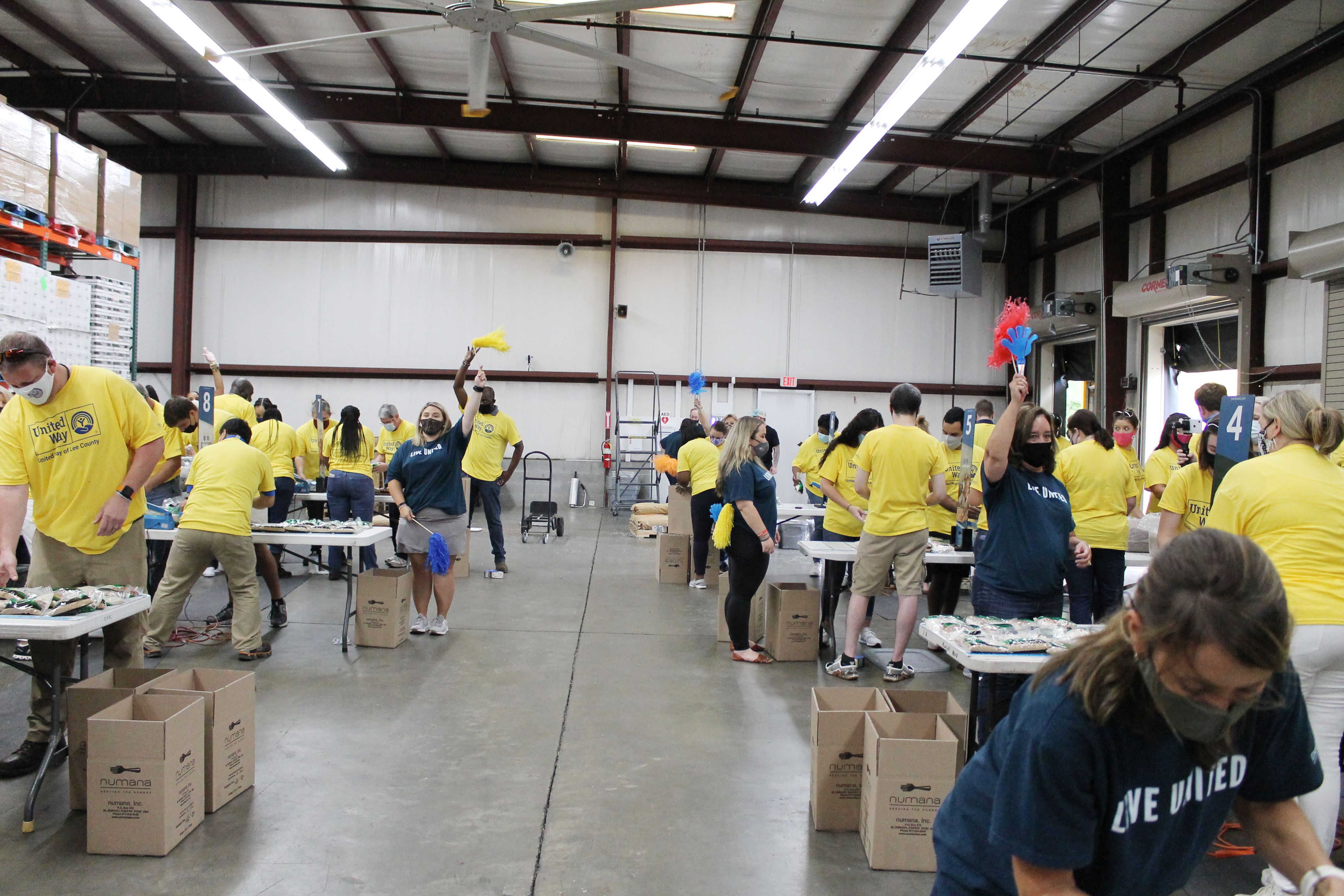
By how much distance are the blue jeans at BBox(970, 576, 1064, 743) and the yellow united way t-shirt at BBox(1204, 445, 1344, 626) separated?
929 millimetres

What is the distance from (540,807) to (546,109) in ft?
31.8

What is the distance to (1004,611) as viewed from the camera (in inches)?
136

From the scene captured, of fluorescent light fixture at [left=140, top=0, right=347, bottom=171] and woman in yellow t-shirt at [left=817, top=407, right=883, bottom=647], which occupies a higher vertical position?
fluorescent light fixture at [left=140, top=0, right=347, bottom=171]

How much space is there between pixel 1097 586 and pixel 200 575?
514 centimetres

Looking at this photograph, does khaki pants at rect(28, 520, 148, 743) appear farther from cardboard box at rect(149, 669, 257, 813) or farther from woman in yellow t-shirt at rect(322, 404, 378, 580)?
woman in yellow t-shirt at rect(322, 404, 378, 580)

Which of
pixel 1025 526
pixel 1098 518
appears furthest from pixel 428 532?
pixel 1098 518

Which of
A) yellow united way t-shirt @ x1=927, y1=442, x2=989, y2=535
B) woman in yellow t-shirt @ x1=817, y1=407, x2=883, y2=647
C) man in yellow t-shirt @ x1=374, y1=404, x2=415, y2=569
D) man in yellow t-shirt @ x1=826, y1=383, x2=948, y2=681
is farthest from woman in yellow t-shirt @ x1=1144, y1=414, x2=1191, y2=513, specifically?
man in yellow t-shirt @ x1=374, y1=404, x2=415, y2=569

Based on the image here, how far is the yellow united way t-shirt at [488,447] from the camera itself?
823 cm

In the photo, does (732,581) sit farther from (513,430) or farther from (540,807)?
(513,430)

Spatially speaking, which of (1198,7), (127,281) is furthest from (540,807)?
(1198,7)

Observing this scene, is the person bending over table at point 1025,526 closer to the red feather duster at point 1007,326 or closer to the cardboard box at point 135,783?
the red feather duster at point 1007,326

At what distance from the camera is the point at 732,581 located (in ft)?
17.0

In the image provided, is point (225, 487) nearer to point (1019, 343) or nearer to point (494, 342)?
point (494, 342)

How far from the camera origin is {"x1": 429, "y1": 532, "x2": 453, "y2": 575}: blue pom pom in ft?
18.0
